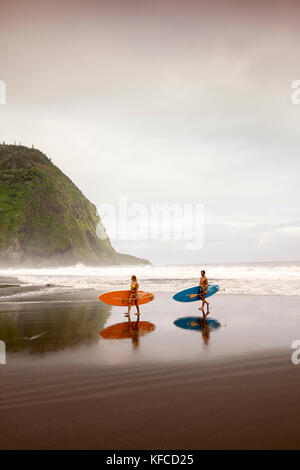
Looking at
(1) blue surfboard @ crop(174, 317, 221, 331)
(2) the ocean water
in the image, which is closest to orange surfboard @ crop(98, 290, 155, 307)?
Answer: (1) blue surfboard @ crop(174, 317, 221, 331)

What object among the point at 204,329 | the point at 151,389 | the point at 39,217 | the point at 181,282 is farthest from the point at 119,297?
the point at 39,217

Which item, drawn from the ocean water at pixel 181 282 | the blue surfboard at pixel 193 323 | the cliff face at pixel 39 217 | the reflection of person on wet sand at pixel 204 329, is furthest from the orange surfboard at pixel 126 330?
the cliff face at pixel 39 217

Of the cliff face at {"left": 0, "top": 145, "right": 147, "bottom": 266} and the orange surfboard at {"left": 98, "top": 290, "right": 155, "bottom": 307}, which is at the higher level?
the cliff face at {"left": 0, "top": 145, "right": 147, "bottom": 266}

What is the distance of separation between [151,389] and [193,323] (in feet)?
18.9

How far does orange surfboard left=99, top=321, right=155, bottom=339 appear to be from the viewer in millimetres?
8570

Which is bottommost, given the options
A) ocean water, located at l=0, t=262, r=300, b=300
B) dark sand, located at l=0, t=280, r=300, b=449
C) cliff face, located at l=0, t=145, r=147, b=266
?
ocean water, located at l=0, t=262, r=300, b=300

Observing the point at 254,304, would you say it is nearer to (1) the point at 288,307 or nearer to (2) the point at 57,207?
(1) the point at 288,307

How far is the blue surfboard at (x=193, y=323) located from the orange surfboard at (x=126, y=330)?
3.33 ft

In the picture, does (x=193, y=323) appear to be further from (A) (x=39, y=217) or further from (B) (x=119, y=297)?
(A) (x=39, y=217)

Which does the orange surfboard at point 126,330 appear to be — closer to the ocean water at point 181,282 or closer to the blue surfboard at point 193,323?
the blue surfboard at point 193,323

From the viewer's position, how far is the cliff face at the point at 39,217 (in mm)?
78375

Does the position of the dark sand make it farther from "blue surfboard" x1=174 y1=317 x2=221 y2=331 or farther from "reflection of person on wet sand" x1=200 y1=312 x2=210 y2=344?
"blue surfboard" x1=174 y1=317 x2=221 y2=331

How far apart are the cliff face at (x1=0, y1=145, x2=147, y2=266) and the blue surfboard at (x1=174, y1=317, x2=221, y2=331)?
7182cm

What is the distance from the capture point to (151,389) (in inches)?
187
